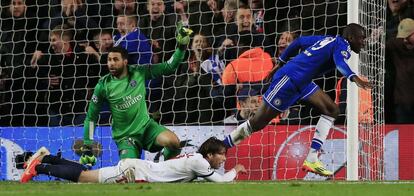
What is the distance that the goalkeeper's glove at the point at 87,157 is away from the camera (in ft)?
41.1

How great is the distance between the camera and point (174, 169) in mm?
10812

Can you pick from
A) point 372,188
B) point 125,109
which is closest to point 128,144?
point 125,109

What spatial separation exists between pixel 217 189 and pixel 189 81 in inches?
195

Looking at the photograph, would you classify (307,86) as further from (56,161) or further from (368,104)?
(56,161)

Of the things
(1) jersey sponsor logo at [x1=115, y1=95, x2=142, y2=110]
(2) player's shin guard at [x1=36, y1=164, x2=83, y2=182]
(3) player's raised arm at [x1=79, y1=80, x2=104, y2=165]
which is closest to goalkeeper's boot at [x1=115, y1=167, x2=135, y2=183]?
(2) player's shin guard at [x1=36, y1=164, x2=83, y2=182]

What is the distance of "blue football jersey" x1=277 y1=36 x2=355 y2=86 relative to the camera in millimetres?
12102

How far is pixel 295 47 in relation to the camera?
12258 millimetres

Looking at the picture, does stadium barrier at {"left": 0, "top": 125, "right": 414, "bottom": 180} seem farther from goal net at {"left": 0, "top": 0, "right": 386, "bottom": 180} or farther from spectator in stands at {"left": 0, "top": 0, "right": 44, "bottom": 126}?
spectator in stands at {"left": 0, "top": 0, "right": 44, "bottom": 126}

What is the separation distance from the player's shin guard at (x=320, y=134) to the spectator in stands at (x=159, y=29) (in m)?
2.89

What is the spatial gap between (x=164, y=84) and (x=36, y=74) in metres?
1.71

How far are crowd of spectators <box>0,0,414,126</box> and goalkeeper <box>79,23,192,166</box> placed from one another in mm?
1047

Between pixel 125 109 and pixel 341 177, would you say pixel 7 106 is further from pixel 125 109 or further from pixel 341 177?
pixel 341 177

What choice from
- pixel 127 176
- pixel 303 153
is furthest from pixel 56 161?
pixel 303 153

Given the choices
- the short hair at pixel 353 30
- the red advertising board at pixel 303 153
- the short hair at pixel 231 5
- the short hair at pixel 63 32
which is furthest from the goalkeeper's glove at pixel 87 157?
the short hair at pixel 353 30
